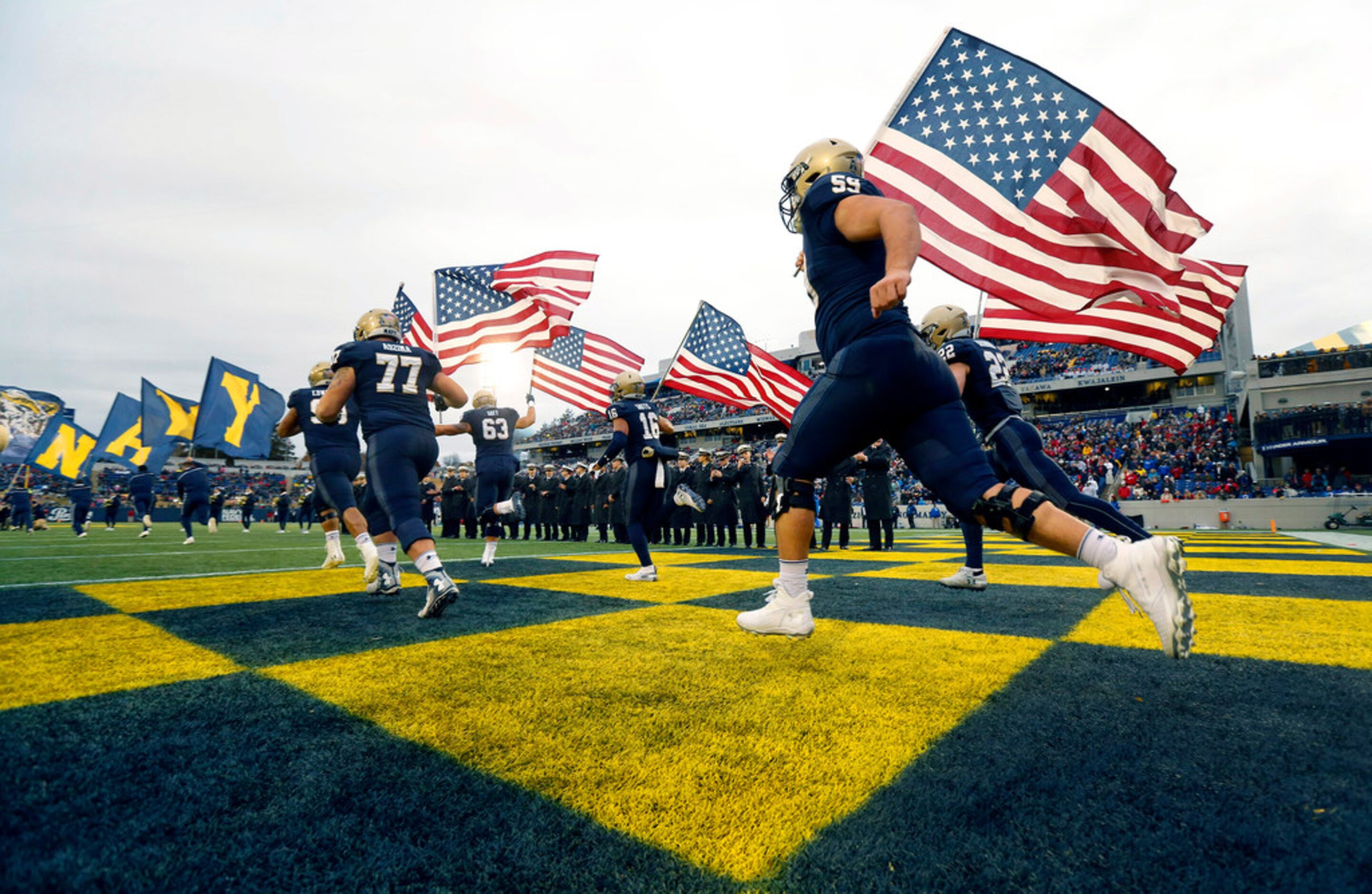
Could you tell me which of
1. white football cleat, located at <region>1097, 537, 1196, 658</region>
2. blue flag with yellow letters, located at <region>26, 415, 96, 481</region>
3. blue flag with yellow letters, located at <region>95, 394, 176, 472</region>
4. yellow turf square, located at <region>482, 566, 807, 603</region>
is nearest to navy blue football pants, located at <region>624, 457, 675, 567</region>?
yellow turf square, located at <region>482, 566, 807, 603</region>

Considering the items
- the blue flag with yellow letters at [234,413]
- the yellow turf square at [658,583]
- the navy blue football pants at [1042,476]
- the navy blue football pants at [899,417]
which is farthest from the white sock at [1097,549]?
the blue flag with yellow letters at [234,413]

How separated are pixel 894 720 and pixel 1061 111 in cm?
586

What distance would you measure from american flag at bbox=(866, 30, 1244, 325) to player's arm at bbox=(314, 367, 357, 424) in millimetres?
4759

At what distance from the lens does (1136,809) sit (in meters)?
1.36

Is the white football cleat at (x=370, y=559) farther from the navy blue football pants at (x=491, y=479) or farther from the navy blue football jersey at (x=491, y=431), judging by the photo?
the navy blue football jersey at (x=491, y=431)

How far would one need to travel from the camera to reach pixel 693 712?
6.58 feet

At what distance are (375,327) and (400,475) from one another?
1.24 metres

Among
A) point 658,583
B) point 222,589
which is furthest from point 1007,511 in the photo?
point 222,589

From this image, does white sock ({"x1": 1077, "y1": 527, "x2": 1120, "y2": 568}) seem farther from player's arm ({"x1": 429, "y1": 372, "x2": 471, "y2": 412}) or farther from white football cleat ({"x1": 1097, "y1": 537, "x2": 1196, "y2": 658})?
player's arm ({"x1": 429, "y1": 372, "x2": 471, "y2": 412})

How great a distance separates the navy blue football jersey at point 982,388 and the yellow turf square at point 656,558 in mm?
4148

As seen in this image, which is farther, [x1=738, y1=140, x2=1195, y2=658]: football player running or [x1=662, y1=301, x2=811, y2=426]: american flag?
[x1=662, y1=301, x2=811, y2=426]: american flag

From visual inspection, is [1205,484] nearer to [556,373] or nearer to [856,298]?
[556,373]

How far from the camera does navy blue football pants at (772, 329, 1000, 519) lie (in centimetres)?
247

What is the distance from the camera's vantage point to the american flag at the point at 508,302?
1195 cm
